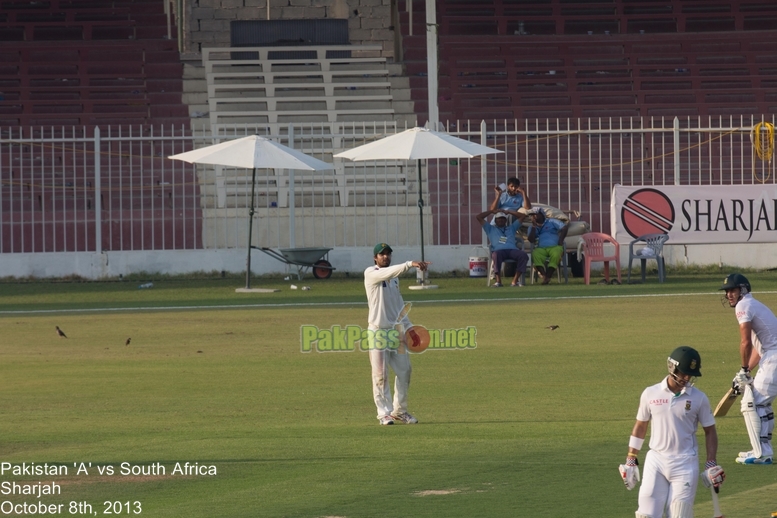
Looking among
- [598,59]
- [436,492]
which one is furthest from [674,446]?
[598,59]

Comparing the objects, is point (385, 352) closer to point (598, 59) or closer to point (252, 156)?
point (252, 156)

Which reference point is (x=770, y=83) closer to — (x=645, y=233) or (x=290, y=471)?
(x=645, y=233)

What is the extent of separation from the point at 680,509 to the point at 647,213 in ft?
51.4

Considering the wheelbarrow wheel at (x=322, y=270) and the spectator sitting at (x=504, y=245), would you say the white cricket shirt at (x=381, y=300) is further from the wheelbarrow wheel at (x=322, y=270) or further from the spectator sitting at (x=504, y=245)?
the wheelbarrow wheel at (x=322, y=270)

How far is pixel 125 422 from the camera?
1159 centimetres

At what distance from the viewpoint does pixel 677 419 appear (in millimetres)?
7355

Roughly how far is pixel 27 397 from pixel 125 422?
1.88 metres

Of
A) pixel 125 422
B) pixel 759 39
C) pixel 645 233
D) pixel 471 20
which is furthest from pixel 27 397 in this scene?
pixel 759 39

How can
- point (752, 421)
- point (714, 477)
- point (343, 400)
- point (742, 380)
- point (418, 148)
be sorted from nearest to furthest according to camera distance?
point (714, 477)
point (752, 421)
point (742, 380)
point (343, 400)
point (418, 148)

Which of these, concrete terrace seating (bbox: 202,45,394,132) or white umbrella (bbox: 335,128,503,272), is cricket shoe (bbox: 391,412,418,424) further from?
concrete terrace seating (bbox: 202,45,394,132)

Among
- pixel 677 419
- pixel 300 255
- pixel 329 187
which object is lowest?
pixel 677 419

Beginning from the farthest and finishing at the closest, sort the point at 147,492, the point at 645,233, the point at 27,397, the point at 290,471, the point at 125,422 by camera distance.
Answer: the point at 645,233 < the point at 27,397 < the point at 125,422 < the point at 290,471 < the point at 147,492

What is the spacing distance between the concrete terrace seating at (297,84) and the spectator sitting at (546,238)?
37.6ft

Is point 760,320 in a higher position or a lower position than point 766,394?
higher
